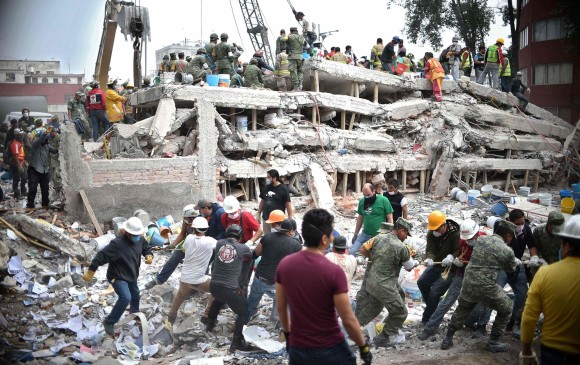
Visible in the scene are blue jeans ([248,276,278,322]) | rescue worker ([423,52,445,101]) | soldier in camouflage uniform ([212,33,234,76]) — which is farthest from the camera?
rescue worker ([423,52,445,101])

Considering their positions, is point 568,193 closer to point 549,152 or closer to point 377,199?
point 549,152

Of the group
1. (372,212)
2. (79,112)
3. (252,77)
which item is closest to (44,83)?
(79,112)

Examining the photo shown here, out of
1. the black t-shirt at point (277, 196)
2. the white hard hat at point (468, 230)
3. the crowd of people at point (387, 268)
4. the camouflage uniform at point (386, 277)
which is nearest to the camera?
the crowd of people at point (387, 268)

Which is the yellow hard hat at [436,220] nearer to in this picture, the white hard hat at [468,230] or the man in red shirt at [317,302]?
the white hard hat at [468,230]

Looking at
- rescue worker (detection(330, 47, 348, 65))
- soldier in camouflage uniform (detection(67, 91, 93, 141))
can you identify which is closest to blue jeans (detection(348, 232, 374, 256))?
soldier in camouflage uniform (detection(67, 91, 93, 141))

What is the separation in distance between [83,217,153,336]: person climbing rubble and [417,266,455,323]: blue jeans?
3522 mm

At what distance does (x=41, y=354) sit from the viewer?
6.14m

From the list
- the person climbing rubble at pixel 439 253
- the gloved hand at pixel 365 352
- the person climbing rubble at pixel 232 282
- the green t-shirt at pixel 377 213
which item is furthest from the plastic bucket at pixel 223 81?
the gloved hand at pixel 365 352

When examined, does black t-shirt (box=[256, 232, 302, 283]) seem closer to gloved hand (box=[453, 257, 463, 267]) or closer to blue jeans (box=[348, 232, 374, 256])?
gloved hand (box=[453, 257, 463, 267])

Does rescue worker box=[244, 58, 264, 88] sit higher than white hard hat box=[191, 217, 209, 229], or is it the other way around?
rescue worker box=[244, 58, 264, 88]

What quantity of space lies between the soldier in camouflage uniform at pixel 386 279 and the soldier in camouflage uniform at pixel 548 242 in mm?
1389

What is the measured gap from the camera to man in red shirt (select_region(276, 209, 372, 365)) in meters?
3.61

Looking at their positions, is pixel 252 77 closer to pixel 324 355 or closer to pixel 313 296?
pixel 313 296

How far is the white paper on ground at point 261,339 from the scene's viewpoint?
637 centimetres
